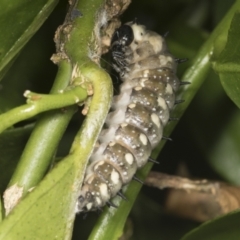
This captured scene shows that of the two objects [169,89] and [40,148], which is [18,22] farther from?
[169,89]

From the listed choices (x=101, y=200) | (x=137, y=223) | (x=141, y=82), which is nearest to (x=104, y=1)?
(x=141, y=82)

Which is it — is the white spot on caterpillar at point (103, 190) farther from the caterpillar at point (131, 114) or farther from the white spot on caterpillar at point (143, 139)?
the white spot on caterpillar at point (143, 139)

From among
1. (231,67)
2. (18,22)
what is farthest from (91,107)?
(231,67)

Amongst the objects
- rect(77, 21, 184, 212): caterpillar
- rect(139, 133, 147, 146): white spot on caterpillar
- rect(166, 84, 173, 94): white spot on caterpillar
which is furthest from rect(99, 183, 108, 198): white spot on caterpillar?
rect(166, 84, 173, 94): white spot on caterpillar

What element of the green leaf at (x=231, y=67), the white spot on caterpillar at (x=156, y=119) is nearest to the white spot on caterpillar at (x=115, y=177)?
the white spot on caterpillar at (x=156, y=119)

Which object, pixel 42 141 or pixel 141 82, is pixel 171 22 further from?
pixel 42 141
